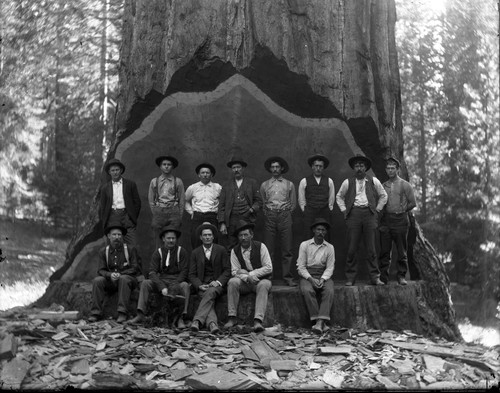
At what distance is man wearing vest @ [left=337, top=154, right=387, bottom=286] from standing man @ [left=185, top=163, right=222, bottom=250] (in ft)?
5.49

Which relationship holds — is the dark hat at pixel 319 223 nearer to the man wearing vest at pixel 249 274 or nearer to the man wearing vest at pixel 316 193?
the man wearing vest at pixel 316 193

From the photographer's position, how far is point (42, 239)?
16.1 metres

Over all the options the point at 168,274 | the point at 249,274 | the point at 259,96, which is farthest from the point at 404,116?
the point at 168,274

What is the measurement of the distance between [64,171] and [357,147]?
9197 mm

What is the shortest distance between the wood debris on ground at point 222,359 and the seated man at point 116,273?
0.29 m

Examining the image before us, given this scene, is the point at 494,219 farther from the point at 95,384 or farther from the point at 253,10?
the point at 95,384

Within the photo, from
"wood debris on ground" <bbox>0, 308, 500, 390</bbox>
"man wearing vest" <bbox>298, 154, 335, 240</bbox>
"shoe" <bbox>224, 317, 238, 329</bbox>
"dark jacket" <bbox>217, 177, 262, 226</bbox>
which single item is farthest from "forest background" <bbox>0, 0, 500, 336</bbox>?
"shoe" <bbox>224, 317, 238, 329</bbox>

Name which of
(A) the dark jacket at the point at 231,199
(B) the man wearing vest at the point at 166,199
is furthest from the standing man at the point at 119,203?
(A) the dark jacket at the point at 231,199

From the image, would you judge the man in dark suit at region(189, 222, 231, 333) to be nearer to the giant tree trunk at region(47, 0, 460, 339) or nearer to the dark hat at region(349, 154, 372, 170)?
the giant tree trunk at region(47, 0, 460, 339)

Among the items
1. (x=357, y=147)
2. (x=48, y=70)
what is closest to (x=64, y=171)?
(x=48, y=70)

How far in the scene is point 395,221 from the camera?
7.62 metres

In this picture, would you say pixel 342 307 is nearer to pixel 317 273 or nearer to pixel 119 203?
pixel 317 273

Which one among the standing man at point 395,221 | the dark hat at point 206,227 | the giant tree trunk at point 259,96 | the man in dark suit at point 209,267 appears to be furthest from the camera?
the giant tree trunk at point 259,96

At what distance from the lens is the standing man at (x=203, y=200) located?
756 centimetres
